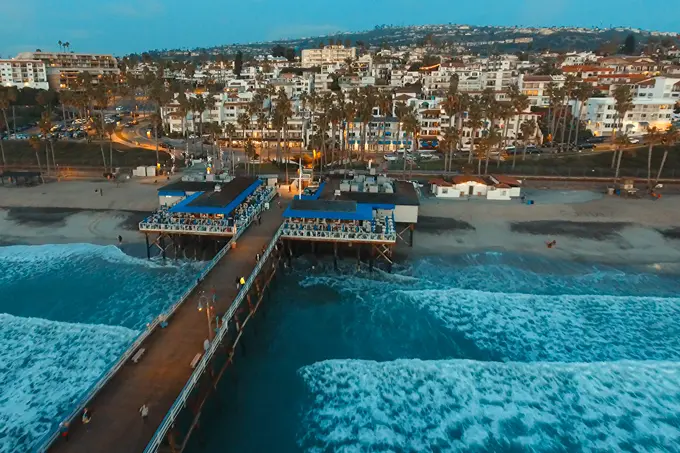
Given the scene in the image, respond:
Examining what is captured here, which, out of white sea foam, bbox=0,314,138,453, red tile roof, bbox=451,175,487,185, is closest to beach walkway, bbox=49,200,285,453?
white sea foam, bbox=0,314,138,453

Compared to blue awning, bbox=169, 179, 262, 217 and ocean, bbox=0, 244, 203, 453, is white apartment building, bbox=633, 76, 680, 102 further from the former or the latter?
ocean, bbox=0, 244, 203, 453

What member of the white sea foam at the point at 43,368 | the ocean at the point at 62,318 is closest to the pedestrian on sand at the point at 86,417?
the ocean at the point at 62,318

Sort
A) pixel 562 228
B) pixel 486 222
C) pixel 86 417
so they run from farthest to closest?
pixel 486 222, pixel 562 228, pixel 86 417

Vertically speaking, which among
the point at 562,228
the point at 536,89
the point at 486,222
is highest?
the point at 536,89

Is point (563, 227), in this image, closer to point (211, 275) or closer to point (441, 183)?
point (441, 183)

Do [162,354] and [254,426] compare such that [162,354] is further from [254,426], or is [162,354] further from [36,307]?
[36,307]

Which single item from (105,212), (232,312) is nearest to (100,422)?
(232,312)

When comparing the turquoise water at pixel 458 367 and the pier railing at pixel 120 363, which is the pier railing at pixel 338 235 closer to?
the turquoise water at pixel 458 367

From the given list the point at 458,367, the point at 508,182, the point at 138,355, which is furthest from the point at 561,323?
the point at 508,182
